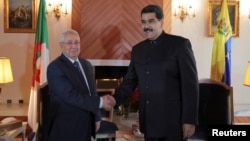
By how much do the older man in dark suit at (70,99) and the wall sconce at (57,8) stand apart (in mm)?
4814

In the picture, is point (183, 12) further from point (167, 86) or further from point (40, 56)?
point (167, 86)

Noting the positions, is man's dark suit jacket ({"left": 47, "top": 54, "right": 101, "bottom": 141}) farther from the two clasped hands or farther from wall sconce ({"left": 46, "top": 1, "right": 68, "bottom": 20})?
wall sconce ({"left": 46, "top": 1, "right": 68, "bottom": 20})

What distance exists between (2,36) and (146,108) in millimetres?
5742

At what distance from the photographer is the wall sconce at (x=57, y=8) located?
7.04 meters

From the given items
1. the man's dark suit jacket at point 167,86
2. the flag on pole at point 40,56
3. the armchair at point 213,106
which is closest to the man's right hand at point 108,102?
the man's dark suit jacket at point 167,86

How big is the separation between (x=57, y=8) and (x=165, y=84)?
528cm

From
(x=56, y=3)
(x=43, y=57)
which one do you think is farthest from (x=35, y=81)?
(x=56, y=3)

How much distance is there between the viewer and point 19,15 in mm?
7238

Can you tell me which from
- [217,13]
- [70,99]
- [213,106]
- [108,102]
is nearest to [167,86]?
[108,102]

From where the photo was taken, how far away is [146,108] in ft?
7.58

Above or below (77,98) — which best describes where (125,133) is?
below

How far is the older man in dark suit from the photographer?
91.8 inches

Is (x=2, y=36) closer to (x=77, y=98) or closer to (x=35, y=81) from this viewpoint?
(x=35, y=81)

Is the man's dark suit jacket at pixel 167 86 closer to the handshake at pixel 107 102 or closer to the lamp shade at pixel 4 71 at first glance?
the handshake at pixel 107 102
